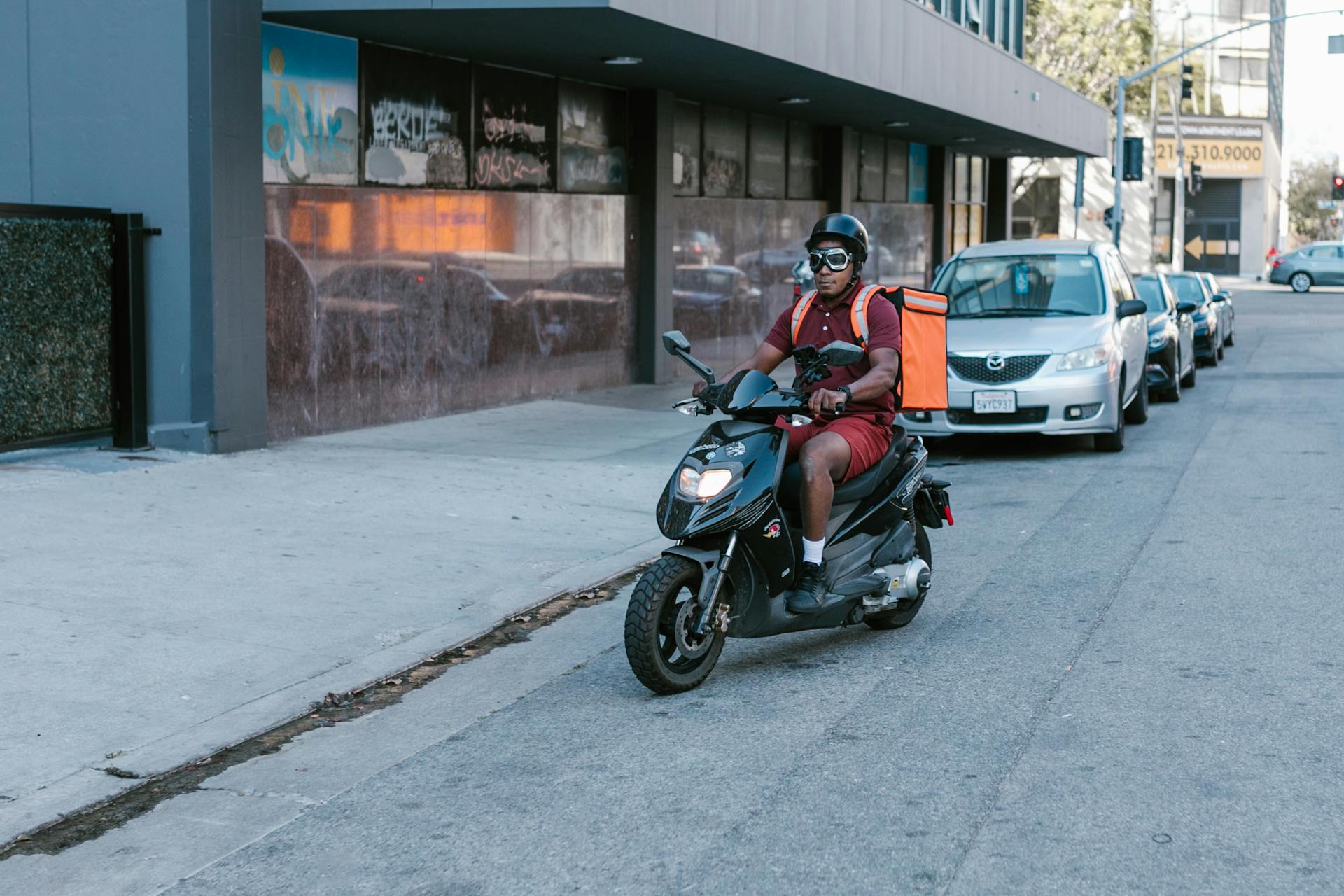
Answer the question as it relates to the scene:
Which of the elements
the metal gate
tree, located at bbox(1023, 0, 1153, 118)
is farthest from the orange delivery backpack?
the metal gate

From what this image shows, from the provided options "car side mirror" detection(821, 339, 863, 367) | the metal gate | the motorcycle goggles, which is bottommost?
"car side mirror" detection(821, 339, 863, 367)

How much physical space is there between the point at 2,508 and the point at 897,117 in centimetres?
1735

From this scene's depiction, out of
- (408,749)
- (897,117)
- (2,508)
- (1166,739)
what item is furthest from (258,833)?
(897,117)

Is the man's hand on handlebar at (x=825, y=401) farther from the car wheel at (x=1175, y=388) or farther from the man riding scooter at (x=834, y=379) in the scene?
the car wheel at (x=1175, y=388)

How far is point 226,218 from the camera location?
480 inches

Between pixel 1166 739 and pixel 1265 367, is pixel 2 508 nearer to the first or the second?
pixel 1166 739

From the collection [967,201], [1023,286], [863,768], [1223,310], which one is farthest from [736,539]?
[967,201]

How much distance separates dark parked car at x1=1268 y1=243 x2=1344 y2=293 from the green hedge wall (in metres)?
52.0

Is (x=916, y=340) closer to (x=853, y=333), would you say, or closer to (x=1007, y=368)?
(x=853, y=333)

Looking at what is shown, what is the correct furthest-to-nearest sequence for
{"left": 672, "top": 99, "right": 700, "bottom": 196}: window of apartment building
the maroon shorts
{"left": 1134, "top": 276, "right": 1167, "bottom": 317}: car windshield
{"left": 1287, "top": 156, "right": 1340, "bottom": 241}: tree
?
{"left": 1287, "top": 156, "right": 1340, "bottom": 241}: tree < {"left": 672, "top": 99, "right": 700, "bottom": 196}: window of apartment building < {"left": 1134, "top": 276, "right": 1167, "bottom": 317}: car windshield < the maroon shorts

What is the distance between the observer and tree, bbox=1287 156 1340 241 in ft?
410

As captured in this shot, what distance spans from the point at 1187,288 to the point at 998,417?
1480 cm

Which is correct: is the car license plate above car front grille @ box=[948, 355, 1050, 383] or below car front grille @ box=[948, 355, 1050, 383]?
below

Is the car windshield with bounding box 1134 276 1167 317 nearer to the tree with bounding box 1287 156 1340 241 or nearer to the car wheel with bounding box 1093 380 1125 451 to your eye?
the car wheel with bounding box 1093 380 1125 451
